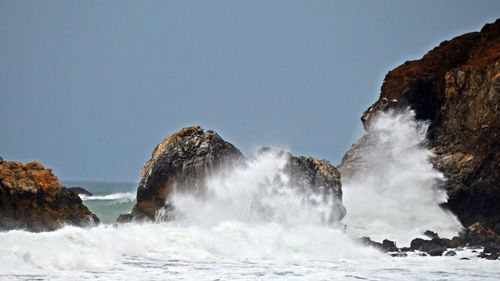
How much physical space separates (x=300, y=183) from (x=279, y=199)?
146 centimetres

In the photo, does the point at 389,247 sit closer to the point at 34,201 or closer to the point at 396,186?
the point at 396,186

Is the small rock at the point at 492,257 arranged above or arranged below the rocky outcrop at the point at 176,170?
below

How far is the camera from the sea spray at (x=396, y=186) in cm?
3250

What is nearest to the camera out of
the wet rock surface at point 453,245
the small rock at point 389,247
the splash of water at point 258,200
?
the wet rock surface at point 453,245

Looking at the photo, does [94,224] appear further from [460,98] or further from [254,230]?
[460,98]

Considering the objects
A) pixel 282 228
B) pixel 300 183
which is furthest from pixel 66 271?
pixel 300 183

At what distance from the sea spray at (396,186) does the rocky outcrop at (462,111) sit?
0.63 m

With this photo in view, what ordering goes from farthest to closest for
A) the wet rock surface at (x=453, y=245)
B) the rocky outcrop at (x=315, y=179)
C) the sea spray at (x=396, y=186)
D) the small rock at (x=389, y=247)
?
the sea spray at (x=396, y=186) → the rocky outcrop at (x=315, y=179) → the small rock at (x=389, y=247) → the wet rock surface at (x=453, y=245)

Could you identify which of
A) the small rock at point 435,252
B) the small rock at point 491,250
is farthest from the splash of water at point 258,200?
the small rock at point 491,250

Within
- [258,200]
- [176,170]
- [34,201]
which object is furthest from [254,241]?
[34,201]

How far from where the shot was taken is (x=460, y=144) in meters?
33.8

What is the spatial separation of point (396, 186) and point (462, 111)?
19.3 ft

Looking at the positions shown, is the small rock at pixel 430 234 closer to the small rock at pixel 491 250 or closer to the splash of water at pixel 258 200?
the small rock at pixel 491 250

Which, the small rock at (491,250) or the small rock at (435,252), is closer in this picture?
the small rock at (491,250)
